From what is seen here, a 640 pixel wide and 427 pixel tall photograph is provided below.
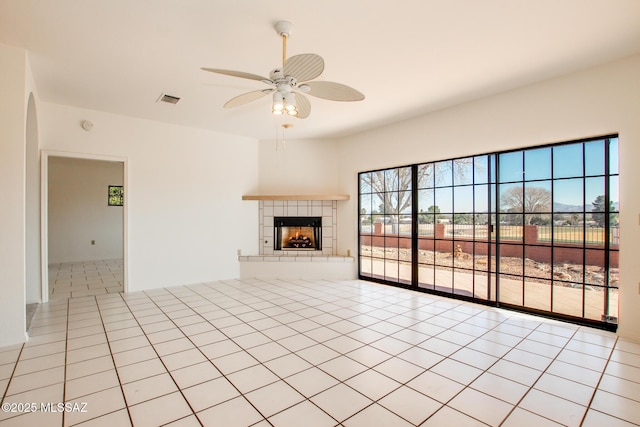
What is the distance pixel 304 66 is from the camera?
2010 mm

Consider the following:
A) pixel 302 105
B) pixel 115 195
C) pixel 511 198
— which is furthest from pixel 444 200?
pixel 115 195

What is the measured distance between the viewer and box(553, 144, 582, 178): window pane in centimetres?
313

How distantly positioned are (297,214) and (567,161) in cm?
398

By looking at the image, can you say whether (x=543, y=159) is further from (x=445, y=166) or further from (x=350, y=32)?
(x=350, y=32)

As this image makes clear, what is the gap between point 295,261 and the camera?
540cm

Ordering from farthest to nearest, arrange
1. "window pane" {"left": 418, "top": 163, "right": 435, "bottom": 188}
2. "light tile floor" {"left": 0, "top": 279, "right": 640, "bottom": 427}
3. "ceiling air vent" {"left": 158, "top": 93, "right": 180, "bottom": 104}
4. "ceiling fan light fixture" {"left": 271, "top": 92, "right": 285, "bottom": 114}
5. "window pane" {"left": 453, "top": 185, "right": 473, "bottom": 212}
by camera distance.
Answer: "window pane" {"left": 418, "top": 163, "right": 435, "bottom": 188} < "window pane" {"left": 453, "top": 185, "right": 473, "bottom": 212} < "ceiling air vent" {"left": 158, "top": 93, "right": 180, "bottom": 104} < "ceiling fan light fixture" {"left": 271, "top": 92, "right": 285, "bottom": 114} < "light tile floor" {"left": 0, "top": 279, "right": 640, "bottom": 427}

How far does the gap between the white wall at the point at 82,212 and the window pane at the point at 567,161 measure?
325 inches

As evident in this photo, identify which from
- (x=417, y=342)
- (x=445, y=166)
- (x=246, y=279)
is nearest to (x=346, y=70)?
(x=445, y=166)

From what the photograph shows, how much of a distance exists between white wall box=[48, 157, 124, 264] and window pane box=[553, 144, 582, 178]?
8263 millimetres

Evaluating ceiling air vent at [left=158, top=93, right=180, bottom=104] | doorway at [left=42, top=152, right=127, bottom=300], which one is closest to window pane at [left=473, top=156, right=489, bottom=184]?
ceiling air vent at [left=158, top=93, right=180, bottom=104]

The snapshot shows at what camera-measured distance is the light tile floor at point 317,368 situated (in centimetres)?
174

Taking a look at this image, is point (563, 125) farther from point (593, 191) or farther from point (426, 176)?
point (426, 176)

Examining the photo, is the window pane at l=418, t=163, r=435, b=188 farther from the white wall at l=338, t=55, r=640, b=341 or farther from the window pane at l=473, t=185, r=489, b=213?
the window pane at l=473, t=185, r=489, b=213

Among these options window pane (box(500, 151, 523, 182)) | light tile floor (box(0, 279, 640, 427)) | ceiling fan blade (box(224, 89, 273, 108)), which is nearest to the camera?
light tile floor (box(0, 279, 640, 427))
